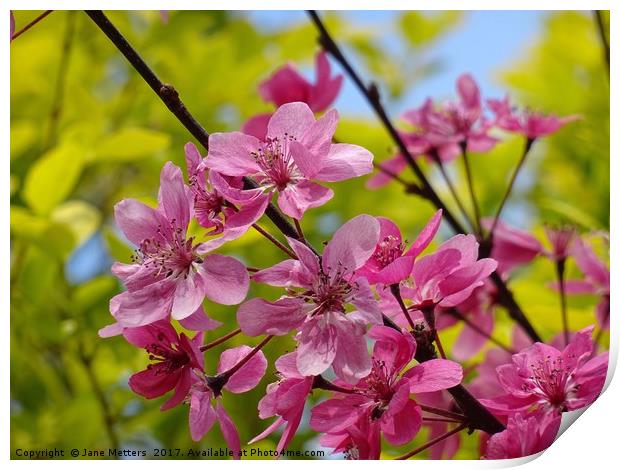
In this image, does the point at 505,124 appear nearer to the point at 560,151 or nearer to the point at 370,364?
the point at 370,364

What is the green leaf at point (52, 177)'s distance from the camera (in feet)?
1.99

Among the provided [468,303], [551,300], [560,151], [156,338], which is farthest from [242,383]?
[560,151]

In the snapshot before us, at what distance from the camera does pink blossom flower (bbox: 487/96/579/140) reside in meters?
0.55

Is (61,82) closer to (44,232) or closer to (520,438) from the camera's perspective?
(44,232)

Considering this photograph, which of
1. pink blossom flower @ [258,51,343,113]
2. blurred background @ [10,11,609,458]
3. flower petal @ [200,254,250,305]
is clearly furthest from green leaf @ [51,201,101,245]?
flower petal @ [200,254,250,305]

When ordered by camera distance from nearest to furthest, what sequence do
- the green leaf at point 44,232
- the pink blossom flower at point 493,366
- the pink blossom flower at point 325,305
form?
the pink blossom flower at point 325,305 → the pink blossom flower at point 493,366 → the green leaf at point 44,232

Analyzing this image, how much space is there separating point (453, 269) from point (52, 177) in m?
0.35

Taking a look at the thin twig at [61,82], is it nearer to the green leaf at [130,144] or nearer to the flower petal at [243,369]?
the green leaf at [130,144]

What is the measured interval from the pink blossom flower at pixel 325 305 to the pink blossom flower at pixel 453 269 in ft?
0.12

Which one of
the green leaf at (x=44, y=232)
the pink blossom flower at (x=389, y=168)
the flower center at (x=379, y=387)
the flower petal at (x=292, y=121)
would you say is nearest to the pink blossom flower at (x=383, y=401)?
the flower center at (x=379, y=387)

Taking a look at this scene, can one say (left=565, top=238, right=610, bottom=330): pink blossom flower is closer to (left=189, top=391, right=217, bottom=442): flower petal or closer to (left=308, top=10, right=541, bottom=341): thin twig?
(left=308, top=10, right=541, bottom=341): thin twig

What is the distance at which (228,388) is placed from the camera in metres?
0.40

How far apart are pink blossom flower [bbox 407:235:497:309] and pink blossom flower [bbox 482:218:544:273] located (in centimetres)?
21
